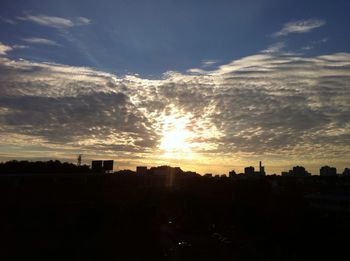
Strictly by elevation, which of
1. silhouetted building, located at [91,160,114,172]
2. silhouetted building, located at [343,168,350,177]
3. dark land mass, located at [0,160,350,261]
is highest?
silhouetted building, located at [343,168,350,177]

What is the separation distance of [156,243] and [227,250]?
510cm

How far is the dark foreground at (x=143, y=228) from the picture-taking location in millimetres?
24750

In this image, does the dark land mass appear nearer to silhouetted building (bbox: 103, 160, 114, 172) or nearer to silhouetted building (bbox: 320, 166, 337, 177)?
silhouetted building (bbox: 103, 160, 114, 172)

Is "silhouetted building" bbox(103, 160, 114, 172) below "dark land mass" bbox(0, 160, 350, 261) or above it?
above

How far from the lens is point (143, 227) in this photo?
32.5m

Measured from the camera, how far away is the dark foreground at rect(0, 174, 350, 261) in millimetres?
24750

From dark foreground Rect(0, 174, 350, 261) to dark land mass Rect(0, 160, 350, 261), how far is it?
6 centimetres

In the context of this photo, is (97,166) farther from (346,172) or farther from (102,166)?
(346,172)

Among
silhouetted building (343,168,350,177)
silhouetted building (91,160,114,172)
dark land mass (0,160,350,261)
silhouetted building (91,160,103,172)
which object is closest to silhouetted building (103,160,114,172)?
silhouetted building (91,160,114,172)

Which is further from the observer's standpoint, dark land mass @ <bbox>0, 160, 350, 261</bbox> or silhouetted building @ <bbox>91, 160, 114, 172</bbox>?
silhouetted building @ <bbox>91, 160, 114, 172</bbox>

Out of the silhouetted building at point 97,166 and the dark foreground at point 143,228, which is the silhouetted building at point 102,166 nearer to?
the silhouetted building at point 97,166

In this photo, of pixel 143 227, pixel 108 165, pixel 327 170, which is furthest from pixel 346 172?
pixel 143 227

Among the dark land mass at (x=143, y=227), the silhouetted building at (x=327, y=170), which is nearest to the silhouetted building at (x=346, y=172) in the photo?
the silhouetted building at (x=327, y=170)

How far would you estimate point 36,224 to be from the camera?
31156 millimetres
